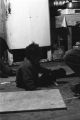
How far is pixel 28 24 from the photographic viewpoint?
328 inches

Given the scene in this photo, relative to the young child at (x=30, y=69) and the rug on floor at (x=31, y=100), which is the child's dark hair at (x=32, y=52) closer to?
the young child at (x=30, y=69)

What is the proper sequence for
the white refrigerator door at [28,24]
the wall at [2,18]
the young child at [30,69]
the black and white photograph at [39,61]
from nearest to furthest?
the black and white photograph at [39,61] < the young child at [30,69] < the white refrigerator door at [28,24] < the wall at [2,18]

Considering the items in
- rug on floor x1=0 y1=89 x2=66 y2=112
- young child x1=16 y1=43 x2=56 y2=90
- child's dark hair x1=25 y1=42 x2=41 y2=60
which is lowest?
rug on floor x1=0 y1=89 x2=66 y2=112

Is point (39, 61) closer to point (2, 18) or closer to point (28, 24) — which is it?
point (28, 24)

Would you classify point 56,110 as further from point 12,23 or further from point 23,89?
point 12,23

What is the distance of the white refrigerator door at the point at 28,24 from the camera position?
827 centimetres

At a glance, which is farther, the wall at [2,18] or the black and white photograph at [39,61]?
the wall at [2,18]

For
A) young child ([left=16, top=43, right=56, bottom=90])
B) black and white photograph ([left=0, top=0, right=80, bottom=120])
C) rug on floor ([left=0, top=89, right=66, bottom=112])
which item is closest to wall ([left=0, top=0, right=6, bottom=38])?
black and white photograph ([left=0, top=0, right=80, bottom=120])

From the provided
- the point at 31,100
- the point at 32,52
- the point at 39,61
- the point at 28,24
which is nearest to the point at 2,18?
the point at 28,24

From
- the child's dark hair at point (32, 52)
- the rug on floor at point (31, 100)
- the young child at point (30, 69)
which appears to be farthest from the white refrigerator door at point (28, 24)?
the rug on floor at point (31, 100)

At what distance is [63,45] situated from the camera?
349 inches

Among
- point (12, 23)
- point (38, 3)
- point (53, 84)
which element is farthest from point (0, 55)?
point (53, 84)

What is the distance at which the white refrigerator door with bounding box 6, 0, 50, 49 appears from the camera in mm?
8273

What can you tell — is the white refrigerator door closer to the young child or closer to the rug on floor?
the young child
